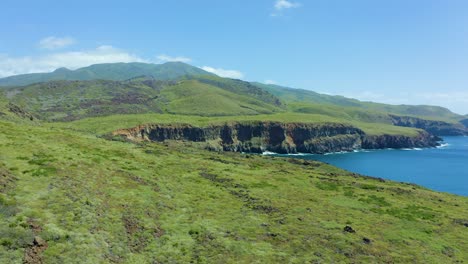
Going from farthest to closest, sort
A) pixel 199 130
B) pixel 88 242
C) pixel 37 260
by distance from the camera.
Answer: pixel 199 130, pixel 88 242, pixel 37 260

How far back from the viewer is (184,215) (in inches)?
1708

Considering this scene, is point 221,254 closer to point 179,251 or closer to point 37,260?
point 179,251

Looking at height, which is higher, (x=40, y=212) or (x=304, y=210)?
(x=40, y=212)

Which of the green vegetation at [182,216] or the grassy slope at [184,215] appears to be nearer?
the green vegetation at [182,216]

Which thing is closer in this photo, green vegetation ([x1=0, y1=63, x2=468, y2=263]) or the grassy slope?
green vegetation ([x1=0, y1=63, x2=468, y2=263])

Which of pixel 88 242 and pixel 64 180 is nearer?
pixel 88 242

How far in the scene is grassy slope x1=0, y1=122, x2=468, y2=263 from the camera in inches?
1284

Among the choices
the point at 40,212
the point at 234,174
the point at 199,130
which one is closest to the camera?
the point at 40,212

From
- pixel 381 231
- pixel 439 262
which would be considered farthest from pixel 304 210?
pixel 439 262

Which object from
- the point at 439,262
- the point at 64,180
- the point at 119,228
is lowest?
the point at 439,262

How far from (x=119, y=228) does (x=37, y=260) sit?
30.2 ft

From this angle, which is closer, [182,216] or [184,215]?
[182,216]

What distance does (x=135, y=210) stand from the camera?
134ft

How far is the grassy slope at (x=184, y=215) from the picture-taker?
32625 millimetres
